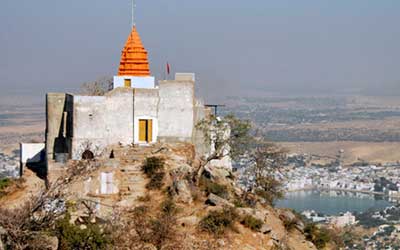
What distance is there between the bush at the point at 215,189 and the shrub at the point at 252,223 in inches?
87.3

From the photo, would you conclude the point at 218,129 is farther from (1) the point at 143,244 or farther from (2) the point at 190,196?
(1) the point at 143,244

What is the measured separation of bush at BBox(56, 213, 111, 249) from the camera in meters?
15.5

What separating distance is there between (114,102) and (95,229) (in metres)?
8.18

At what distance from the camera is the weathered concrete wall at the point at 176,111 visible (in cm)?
2378

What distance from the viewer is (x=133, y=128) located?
23672 mm

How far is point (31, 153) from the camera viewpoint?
88.3 feet

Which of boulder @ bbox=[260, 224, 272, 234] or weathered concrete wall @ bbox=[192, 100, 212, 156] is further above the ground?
weathered concrete wall @ bbox=[192, 100, 212, 156]

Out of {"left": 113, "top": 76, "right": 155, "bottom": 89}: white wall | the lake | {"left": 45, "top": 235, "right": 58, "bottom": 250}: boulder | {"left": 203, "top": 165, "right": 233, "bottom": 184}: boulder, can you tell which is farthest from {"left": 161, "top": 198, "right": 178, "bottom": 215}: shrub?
the lake

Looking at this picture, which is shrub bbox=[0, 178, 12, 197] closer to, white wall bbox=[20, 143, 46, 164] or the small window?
white wall bbox=[20, 143, 46, 164]

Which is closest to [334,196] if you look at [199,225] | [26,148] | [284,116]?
[26,148]

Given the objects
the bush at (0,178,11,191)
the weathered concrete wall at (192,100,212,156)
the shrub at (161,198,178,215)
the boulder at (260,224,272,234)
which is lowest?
the boulder at (260,224,272,234)

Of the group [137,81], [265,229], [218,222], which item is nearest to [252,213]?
[265,229]

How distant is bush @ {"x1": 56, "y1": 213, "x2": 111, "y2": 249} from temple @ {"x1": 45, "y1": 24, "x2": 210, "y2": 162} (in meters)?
7.41

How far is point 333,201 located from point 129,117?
5980 cm
